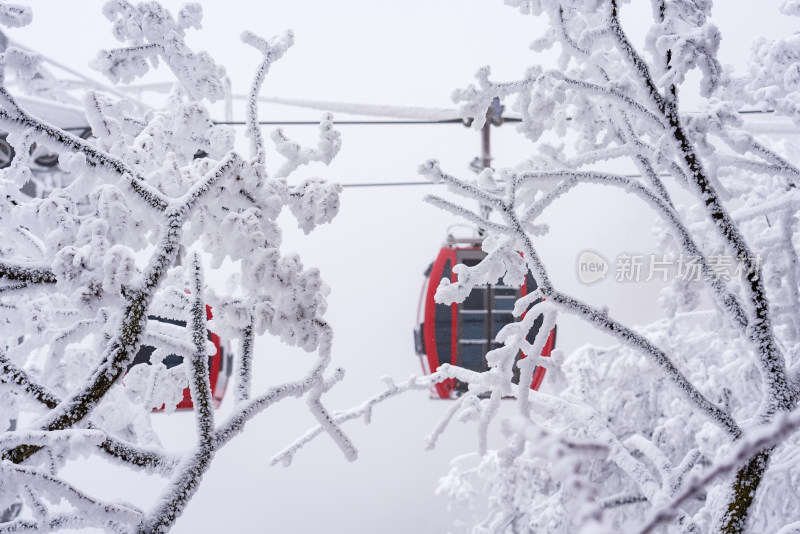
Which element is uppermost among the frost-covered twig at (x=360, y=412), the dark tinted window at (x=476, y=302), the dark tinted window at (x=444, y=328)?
the dark tinted window at (x=476, y=302)

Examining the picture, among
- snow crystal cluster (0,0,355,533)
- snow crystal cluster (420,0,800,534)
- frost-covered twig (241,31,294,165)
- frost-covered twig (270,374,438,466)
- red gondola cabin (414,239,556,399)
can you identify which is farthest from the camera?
red gondola cabin (414,239,556,399)

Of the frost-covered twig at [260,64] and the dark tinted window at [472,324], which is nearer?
the frost-covered twig at [260,64]

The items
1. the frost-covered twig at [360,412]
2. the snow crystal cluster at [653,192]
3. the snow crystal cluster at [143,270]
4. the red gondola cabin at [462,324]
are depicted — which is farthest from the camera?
the red gondola cabin at [462,324]

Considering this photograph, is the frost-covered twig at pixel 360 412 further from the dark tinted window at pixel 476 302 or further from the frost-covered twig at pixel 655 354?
the dark tinted window at pixel 476 302

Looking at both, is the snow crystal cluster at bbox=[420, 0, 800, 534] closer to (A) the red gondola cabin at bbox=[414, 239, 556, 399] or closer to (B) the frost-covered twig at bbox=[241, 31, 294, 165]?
(B) the frost-covered twig at bbox=[241, 31, 294, 165]

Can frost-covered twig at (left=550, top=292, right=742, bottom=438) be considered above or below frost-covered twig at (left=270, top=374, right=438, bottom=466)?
above

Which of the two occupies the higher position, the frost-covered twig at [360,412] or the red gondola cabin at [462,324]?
the red gondola cabin at [462,324]

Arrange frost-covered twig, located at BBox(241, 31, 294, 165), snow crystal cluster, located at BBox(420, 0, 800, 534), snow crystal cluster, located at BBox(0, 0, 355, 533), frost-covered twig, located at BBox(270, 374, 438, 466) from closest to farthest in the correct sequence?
snow crystal cluster, located at BBox(0, 0, 355, 533)
snow crystal cluster, located at BBox(420, 0, 800, 534)
frost-covered twig, located at BBox(241, 31, 294, 165)
frost-covered twig, located at BBox(270, 374, 438, 466)

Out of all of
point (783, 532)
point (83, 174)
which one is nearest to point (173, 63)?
point (83, 174)

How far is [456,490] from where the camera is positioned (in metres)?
6.59

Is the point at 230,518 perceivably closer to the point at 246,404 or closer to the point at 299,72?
the point at 299,72

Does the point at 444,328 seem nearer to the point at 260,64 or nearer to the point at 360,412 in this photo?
the point at 360,412

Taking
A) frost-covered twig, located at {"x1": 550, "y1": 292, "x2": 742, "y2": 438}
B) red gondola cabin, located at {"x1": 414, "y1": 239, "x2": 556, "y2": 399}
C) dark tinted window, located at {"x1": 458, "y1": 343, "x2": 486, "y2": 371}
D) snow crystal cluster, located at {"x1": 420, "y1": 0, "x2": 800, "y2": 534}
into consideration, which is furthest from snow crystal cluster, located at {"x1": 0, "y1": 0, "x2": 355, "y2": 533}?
dark tinted window, located at {"x1": 458, "y1": 343, "x2": 486, "y2": 371}

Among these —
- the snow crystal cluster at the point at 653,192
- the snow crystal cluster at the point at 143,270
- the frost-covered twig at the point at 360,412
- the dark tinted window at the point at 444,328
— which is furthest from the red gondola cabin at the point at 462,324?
the snow crystal cluster at the point at 143,270
